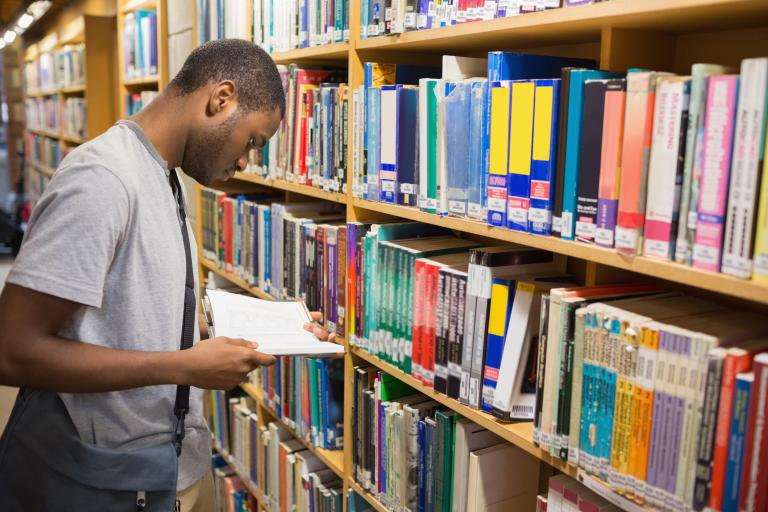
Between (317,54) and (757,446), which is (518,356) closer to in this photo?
(757,446)

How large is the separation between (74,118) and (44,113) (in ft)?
6.71

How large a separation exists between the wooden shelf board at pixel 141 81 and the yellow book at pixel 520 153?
113 inches

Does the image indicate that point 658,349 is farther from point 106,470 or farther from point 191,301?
point 106,470

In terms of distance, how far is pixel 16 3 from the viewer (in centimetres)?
816

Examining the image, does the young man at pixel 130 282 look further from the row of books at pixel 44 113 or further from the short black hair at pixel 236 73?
the row of books at pixel 44 113

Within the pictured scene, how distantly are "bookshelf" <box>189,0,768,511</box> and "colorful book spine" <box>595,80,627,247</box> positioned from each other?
43mm

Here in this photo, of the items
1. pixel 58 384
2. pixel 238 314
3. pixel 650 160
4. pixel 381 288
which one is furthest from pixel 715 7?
pixel 58 384

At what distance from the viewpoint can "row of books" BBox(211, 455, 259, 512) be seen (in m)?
2.85

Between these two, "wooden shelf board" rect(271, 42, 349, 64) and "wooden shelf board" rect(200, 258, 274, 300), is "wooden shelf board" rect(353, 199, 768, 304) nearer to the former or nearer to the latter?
"wooden shelf board" rect(271, 42, 349, 64)

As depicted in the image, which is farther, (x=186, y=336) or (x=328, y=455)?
(x=328, y=455)

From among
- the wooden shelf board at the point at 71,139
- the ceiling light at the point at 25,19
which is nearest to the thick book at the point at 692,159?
the wooden shelf board at the point at 71,139

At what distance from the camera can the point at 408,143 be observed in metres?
1.64

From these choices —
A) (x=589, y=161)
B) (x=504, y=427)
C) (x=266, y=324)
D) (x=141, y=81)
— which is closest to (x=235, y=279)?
(x=266, y=324)

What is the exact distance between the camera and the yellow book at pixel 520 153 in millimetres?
1260
